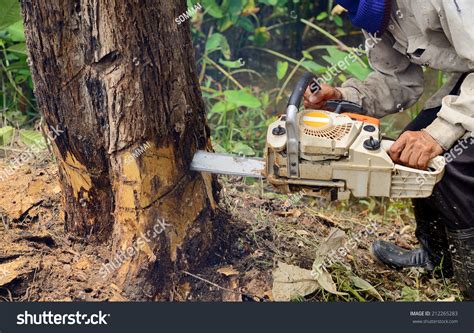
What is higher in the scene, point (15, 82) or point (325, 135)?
point (325, 135)

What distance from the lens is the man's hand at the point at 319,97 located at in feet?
9.14

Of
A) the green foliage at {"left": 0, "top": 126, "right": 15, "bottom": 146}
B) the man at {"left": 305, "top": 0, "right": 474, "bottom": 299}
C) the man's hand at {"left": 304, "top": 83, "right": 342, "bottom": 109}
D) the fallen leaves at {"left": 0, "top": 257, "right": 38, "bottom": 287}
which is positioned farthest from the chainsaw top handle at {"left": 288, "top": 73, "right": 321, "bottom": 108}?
the green foliage at {"left": 0, "top": 126, "right": 15, "bottom": 146}

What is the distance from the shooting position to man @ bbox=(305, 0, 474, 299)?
2.45 m

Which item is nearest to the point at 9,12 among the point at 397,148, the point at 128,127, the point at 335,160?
the point at 128,127

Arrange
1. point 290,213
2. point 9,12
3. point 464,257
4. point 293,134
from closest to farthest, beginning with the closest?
1. point 293,134
2. point 464,257
3. point 290,213
4. point 9,12

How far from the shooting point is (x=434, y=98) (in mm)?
2914

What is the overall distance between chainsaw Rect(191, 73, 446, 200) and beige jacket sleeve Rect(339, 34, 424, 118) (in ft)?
1.36

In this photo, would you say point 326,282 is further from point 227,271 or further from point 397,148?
point 397,148

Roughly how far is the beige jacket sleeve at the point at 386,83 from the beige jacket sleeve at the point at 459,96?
0.42 meters

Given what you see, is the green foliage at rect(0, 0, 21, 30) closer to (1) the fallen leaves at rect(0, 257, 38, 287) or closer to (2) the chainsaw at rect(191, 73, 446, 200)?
(1) the fallen leaves at rect(0, 257, 38, 287)

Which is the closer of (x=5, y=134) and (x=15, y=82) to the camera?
(x=5, y=134)

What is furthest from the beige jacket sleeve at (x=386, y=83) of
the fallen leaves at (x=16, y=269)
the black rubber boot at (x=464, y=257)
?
the fallen leaves at (x=16, y=269)

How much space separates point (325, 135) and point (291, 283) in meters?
0.60

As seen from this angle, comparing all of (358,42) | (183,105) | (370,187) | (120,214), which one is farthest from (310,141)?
(358,42)
